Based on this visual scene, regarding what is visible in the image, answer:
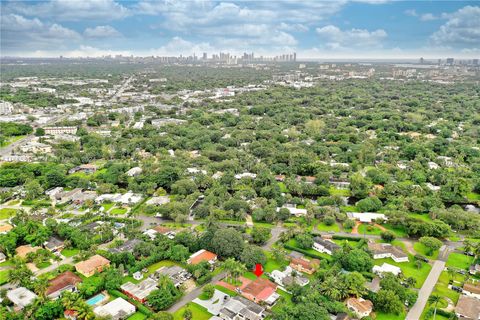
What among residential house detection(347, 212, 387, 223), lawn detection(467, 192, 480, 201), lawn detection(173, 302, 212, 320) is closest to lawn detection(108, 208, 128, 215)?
lawn detection(173, 302, 212, 320)

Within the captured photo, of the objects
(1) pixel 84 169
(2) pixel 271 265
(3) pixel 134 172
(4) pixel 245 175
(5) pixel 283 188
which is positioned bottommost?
(2) pixel 271 265

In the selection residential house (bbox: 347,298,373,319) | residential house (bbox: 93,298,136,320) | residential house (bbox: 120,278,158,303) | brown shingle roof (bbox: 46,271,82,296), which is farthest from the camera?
brown shingle roof (bbox: 46,271,82,296)

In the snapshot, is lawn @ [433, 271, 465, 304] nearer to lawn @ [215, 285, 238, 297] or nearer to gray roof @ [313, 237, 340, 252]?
gray roof @ [313, 237, 340, 252]

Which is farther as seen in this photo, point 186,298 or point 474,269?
point 474,269

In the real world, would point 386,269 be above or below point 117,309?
above

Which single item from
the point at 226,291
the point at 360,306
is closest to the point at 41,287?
the point at 226,291

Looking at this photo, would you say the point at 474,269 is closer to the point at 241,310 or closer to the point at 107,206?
the point at 241,310

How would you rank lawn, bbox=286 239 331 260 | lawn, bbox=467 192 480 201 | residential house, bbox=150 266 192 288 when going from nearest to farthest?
1. residential house, bbox=150 266 192 288
2. lawn, bbox=286 239 331 260
3. lawn, bbox=467 192 480 201

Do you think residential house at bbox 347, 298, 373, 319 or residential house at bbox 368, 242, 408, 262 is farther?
residential house at bbox 368, 242, 408, 262
